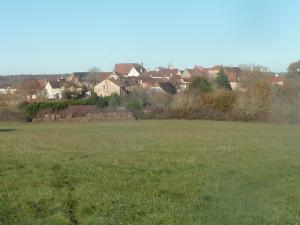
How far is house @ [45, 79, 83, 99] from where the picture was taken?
372 feet

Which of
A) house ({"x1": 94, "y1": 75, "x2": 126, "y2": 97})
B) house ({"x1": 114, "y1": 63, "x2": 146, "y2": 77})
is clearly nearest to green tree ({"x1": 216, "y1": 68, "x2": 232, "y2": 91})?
house ({"x1": 94, "y1": 75, "x2": 126, "y2": 97})

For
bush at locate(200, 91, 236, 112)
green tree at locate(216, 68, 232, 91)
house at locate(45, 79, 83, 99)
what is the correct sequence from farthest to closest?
house at locate(45, 79, 83, 99) → green tree at locate(216, 68, 232, 91) → bush at locate(200, 91, 236, 112)

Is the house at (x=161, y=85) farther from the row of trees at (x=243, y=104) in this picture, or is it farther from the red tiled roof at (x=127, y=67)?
the red tiled roof at (x=127, y=67)

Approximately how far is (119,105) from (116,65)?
11542 centimetres

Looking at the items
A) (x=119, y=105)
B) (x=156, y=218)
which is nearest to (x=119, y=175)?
(x=156, y=218)

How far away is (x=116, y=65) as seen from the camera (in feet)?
639

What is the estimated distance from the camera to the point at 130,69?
609ft

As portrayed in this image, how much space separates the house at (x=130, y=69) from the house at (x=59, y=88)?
175 feet

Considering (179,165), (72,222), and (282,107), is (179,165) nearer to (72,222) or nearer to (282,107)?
(72,222)

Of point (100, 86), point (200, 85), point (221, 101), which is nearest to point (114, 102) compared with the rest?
point (200, 85)

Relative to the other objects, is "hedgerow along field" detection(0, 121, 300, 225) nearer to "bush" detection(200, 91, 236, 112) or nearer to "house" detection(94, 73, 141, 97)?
"bush" detection(200, 91, 236, 112)

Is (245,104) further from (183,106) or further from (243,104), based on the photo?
(183,106)

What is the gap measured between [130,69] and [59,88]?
206 ft

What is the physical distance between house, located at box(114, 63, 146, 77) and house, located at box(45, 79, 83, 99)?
53.4 meters
